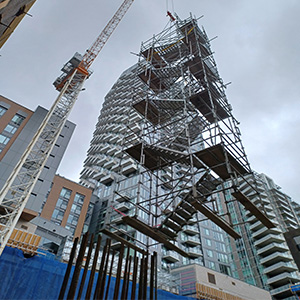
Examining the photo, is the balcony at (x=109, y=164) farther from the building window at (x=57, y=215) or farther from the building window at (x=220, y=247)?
the building window at (x=220, y=247)

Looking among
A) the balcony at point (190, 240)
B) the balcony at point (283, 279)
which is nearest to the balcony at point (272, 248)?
the balcony at point (283, 279)

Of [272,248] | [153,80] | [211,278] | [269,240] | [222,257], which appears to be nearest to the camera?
[153,80]

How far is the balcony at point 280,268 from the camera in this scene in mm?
60822

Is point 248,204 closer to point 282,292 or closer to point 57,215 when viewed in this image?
point 57,215

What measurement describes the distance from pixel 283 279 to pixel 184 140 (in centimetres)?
5915

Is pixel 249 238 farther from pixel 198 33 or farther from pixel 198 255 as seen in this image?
pixel 198 33

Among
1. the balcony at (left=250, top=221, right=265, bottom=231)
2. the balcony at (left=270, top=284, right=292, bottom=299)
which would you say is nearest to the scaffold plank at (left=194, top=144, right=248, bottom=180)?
the balcony at (left=270, top=284, right=292, bottom=299)

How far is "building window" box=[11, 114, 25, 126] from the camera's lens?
4378 cm

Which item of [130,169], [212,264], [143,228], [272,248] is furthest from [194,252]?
[143,228]

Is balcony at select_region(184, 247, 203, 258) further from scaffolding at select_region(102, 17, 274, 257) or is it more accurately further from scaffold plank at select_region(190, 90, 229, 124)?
scaffold plank at select_region(190, 90, 229, 124)

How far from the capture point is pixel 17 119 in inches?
1743

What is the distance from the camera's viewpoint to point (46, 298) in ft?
45.7

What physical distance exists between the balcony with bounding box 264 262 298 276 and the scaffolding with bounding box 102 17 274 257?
5303 cm

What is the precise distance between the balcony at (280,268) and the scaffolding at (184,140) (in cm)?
5303
